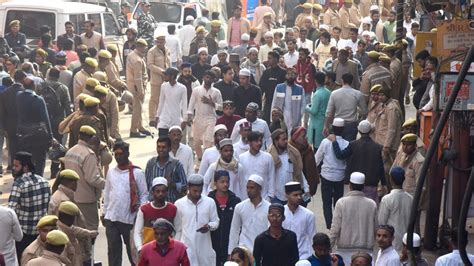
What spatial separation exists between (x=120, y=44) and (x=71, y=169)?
44.9ft

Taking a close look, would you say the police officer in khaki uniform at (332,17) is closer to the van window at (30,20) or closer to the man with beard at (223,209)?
the van window at (30,20)

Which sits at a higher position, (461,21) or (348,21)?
(461,21)

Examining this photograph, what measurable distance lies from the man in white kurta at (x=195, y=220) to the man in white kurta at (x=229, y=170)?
1152 millimetres

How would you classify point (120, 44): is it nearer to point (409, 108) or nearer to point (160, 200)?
point (409, 108)

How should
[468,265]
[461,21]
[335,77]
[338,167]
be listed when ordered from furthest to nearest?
[335,77] < [338,167] < [461,21] < [468,265]

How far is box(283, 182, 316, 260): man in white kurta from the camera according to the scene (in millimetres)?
12484

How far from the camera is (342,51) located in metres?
20.5

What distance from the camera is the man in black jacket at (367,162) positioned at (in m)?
14.7

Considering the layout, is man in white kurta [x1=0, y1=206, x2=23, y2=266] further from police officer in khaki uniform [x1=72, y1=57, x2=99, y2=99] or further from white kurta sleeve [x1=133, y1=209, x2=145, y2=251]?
police officer in khaki uniform [x1=72, y1=57, x2=99, y2=99]

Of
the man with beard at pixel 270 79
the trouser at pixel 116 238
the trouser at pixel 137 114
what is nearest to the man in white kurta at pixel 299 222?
the trouser at pixel 116 238

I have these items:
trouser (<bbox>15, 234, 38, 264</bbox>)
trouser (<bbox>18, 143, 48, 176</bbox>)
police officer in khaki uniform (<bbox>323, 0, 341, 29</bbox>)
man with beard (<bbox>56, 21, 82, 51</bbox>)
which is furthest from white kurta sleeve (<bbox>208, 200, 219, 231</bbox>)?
police officer in khaki uniform (<bbox>323, 0, 341, 29</bbox>)

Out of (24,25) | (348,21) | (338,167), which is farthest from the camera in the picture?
(348,21)

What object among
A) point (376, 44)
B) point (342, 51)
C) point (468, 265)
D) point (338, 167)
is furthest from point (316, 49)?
point (468, 265)

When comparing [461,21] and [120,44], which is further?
[120,44]
